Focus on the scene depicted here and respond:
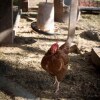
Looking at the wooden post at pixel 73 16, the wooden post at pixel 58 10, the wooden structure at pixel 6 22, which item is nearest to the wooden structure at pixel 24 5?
the wooden post at pixel 58 10

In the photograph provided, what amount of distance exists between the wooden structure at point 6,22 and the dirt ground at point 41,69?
222 millimetres

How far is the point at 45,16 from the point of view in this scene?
6.74 meters

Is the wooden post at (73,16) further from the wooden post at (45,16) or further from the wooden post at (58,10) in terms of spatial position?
the wooden post at (58,10)

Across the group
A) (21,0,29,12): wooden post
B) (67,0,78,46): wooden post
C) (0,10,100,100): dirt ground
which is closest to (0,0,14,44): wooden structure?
(0,10,100,100): dirt ground

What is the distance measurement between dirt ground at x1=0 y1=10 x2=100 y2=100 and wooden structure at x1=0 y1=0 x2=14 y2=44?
222mm

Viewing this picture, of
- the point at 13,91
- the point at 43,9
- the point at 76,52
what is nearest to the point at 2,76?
the point at 13,91

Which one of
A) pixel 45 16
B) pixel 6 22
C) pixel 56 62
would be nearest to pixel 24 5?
pixel 45 16

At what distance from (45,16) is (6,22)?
92cm

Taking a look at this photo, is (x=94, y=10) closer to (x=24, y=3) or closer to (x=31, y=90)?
(x=24, y=3)

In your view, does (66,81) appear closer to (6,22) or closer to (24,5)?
(6,22)

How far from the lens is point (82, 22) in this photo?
8633mm

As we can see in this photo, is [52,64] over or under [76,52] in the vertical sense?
over

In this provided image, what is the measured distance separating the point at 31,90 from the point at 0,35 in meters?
2.39

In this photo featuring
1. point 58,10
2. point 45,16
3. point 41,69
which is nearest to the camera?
point 41,69
